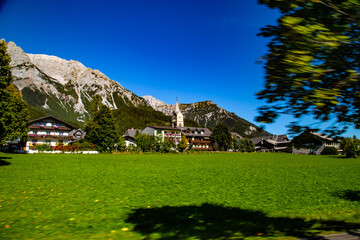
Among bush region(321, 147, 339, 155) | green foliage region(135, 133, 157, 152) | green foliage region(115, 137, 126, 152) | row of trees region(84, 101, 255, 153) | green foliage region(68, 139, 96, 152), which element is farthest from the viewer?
bush region(321, 147, 339, 155)

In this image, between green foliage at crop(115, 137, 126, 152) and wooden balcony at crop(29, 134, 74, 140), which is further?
wooden balcony at crop(29, 134, 74, 140)

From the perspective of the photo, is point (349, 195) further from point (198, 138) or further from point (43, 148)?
point (198, 138)

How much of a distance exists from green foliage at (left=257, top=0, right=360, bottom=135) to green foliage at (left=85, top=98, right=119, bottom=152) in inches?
2388

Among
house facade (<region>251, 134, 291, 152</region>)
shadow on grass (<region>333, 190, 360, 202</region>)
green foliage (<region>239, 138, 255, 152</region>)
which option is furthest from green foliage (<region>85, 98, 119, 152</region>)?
house facade (<region>251, 134, 291, 152</region>)

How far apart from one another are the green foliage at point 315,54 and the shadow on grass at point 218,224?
4307 millimetres

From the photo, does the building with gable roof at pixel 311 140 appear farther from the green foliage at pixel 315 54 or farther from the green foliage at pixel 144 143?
the green foliage at pixel 144 143

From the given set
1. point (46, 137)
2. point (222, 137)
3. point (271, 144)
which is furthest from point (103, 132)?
point (271, 144)

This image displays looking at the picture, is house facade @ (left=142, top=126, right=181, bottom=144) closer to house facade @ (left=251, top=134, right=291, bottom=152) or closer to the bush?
house facade @ (left=251, top=134, right=291, bottom=152)

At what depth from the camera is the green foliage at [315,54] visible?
3.18 m

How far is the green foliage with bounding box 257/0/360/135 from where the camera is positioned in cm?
318

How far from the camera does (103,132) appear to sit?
2356 inches

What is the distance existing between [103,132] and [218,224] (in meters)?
57.7

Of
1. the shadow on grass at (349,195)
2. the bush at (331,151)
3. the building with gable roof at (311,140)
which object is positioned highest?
the building with gable roof at (311,140)

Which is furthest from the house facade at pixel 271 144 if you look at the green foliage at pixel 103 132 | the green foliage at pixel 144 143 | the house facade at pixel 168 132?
the green foliage at pixel 103 132
